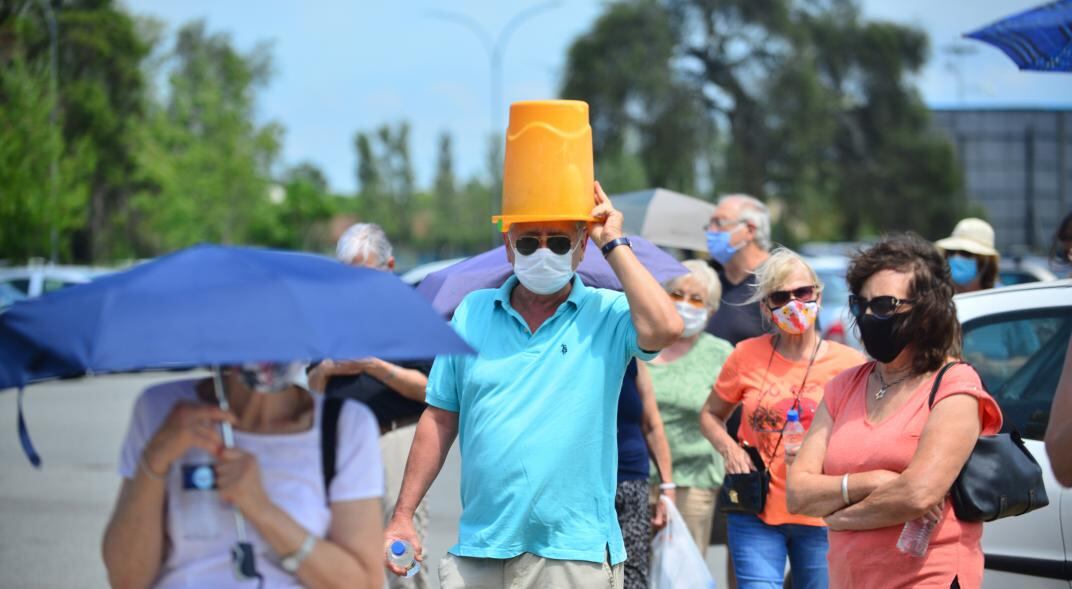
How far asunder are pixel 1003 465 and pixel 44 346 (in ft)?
8.41

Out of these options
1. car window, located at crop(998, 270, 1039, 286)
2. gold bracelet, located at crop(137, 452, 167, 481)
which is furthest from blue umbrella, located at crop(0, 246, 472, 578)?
car window, located at crop(998, 270, 1039, 286)

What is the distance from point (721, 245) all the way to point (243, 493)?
437 cm

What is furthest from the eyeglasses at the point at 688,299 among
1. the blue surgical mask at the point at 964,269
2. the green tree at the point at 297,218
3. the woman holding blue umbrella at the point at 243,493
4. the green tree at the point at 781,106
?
the green tree at the point at 297,218

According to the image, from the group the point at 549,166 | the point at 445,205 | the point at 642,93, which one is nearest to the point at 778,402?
the point at 549,166

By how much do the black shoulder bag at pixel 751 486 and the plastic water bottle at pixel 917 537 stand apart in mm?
1327

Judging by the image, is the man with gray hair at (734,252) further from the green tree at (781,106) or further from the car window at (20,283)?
the green tree at (781,106)

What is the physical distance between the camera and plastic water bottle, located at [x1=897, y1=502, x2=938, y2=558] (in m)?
3.43

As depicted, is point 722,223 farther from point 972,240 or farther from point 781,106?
point 781,106

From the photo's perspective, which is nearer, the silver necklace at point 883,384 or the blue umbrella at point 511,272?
the silver necklace at point 883,384

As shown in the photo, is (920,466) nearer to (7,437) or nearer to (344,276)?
(344,276)

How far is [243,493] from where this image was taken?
8.02 ft

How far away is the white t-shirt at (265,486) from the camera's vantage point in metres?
2.51

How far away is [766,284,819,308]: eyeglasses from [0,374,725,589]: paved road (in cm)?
293

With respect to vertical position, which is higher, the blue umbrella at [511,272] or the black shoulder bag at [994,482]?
the blue umbrella at [511,272]
